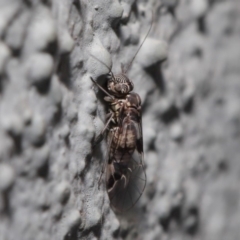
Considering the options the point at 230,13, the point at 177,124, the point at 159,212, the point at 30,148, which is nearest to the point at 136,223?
the point at 159,212

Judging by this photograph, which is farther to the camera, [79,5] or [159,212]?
[159,212]

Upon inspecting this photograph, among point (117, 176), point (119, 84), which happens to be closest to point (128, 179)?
point (117, 176)

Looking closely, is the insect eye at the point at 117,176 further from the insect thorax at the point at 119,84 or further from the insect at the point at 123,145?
the insect thorax at the point at 119,84

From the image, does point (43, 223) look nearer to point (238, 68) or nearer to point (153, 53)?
point (153, 53)

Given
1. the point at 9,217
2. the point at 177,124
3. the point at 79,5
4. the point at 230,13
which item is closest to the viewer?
the point at 9,217

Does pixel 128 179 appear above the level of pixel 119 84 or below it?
below

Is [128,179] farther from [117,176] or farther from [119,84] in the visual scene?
[119,84]

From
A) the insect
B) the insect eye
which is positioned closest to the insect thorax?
the insect
